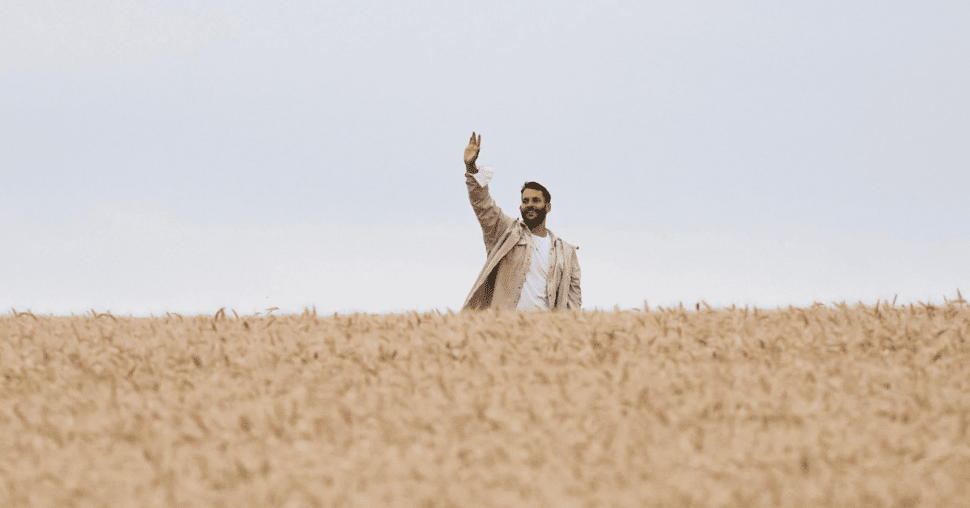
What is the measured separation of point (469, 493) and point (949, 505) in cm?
198

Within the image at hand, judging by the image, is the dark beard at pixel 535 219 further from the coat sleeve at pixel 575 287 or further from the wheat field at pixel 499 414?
→ the wheat field at pixel 499 414

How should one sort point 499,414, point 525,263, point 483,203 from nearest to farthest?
point 499,414, point 483,203, point 525,263

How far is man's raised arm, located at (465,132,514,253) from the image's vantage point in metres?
9.03

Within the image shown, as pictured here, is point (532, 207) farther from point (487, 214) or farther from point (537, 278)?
point (537, 278)

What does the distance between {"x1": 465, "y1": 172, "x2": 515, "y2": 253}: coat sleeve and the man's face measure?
0.22 metres

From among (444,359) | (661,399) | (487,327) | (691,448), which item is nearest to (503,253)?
(487,327)

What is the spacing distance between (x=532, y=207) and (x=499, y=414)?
6.06 meters

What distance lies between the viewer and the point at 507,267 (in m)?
9.82

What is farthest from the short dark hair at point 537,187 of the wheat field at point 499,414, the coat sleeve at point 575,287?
the wheat field at point 499,414

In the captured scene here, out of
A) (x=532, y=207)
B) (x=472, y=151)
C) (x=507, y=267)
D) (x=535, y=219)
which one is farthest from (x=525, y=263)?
(x=472, y=151)

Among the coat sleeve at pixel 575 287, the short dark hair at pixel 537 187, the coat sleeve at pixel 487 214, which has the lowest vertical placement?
the coat sleeve at pixel 575 287

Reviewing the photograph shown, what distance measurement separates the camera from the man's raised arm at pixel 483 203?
9.03 metres

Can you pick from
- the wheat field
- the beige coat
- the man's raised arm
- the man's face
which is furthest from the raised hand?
the wheat field

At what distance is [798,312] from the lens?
21.6ft
